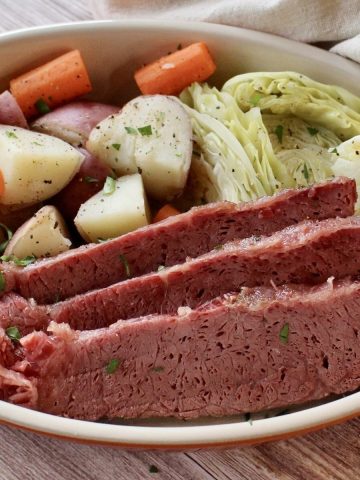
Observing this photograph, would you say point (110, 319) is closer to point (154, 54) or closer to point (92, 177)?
point (92, 177)

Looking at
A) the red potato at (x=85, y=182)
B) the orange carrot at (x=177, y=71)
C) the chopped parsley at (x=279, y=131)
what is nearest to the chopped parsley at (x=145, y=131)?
the red potato at (x=85, y=182)

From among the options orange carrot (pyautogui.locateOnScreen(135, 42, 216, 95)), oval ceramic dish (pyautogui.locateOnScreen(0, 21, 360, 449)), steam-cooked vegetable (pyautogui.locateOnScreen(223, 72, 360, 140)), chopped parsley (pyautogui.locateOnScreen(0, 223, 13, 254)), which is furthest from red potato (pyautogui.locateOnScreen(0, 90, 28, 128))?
steam-cooked vegetable (pyautogui.locateOnScreen(223, 72, 360, 140))

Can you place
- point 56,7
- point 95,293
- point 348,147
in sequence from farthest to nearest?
point 56,7 < point 348,147 < point 95,293

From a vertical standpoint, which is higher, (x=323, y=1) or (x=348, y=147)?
(x=323, y=1)

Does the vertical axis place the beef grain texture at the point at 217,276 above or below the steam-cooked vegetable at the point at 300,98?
below

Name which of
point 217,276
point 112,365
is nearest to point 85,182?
point 217,276

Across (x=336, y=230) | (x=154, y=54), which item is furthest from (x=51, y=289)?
(x=154, y=54)

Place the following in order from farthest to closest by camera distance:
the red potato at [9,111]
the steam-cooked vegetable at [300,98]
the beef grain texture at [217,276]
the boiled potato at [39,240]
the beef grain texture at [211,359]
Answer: the steam-cooked vegetable at [300,98] < the red potato at [9,111] < the boiled potato at [39,240] < the beef grain texture at [217,276] < the beef grain texture at [211,359]

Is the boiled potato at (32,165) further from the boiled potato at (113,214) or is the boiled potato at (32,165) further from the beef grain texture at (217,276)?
the beef grain texture at (217,276)
